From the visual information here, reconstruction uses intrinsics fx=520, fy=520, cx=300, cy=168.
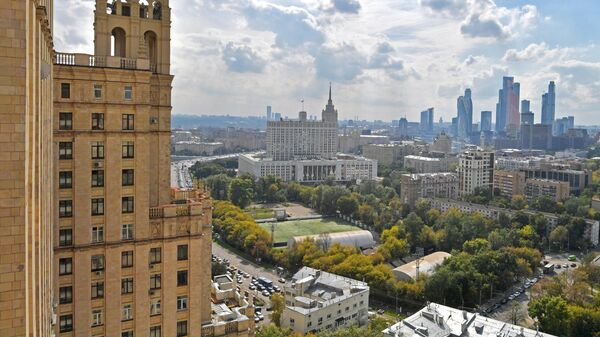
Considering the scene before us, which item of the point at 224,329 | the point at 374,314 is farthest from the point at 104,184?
the point at 374,314

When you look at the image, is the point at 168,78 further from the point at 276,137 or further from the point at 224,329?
the point at 276,137

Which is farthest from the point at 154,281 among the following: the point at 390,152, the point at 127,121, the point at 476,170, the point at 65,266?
the point at 390,152

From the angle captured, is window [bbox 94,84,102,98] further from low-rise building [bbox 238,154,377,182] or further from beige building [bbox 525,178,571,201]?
low-rise building [bbox 238,154,377,182]

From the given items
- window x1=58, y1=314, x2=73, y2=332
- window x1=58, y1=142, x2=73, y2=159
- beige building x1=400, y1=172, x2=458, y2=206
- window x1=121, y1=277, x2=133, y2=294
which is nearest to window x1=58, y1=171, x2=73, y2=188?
window x1=58, y1=142, x2=73, y2=159

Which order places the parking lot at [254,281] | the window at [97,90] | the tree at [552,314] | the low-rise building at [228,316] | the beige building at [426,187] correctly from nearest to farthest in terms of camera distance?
the window at [97,90], the low-rise building at [228,316], the tree at [552,314], the parking lot at [254,281], the beige building at [426,187]

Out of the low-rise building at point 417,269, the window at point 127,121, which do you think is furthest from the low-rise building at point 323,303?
the window at point 127,121

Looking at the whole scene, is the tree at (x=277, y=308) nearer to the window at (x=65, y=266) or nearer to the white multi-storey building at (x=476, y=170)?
the window at (x=65, y=266)
